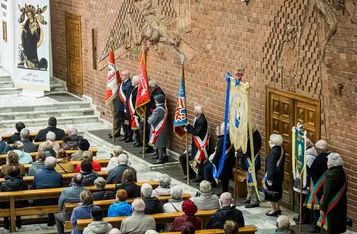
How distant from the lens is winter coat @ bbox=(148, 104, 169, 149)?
25422 mm

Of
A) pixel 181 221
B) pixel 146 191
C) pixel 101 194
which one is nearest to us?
pixel 181 221

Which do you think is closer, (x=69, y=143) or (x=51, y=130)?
(x=69, y=143)

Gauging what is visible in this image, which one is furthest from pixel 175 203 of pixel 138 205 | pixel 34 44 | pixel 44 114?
pixel 34 44


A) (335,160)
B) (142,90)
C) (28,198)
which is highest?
(142,90)

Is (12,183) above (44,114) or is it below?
above

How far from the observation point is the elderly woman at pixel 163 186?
19.2 meters

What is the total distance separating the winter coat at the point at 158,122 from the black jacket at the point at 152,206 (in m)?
7.25

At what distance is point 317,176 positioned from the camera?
64.2ft

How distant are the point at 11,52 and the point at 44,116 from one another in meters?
3.28

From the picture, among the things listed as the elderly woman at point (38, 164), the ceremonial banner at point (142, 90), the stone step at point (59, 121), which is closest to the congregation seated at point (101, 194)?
the elderly woman at point (38, 164)

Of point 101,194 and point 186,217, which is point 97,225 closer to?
point 186,217

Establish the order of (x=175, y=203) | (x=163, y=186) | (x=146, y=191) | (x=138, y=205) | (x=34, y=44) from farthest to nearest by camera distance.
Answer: (x=34, y=44)
(x=163, y=186)
(x=175, y=203)
(x=146, y=191)
(x=138, y=205)

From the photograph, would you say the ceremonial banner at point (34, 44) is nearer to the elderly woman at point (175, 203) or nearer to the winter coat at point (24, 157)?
the winter coat at point (24, 157)

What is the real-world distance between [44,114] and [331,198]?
513 inches
